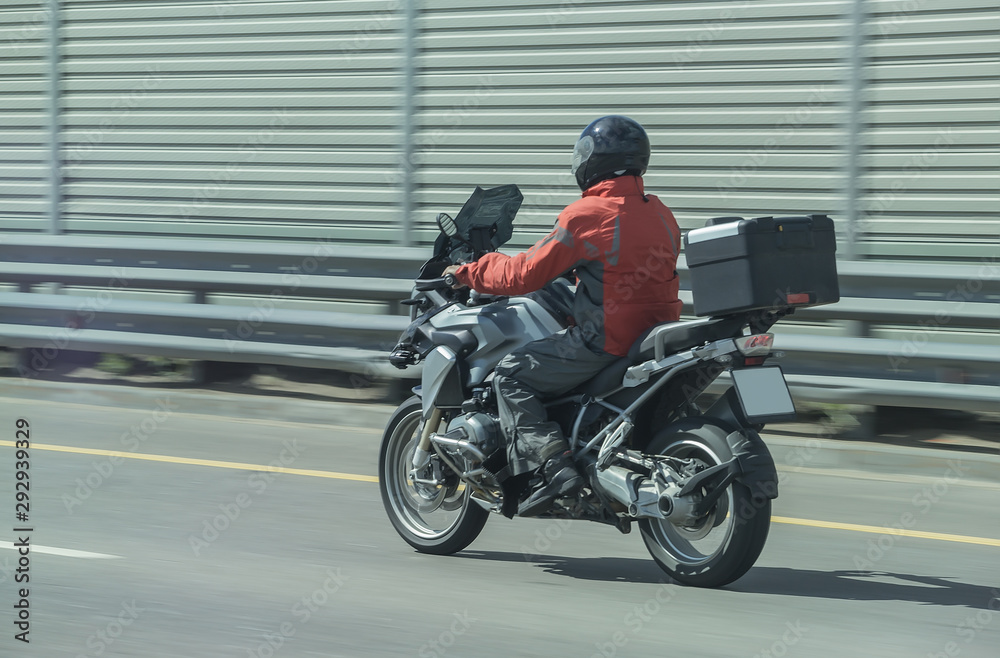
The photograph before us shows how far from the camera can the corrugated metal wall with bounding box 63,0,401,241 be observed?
11781 millimetres

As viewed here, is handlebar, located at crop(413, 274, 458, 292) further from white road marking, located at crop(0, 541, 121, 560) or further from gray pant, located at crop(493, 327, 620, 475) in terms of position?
white road marking, located at crop(0, 541, 121, 560)

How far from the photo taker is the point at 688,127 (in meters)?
10.4

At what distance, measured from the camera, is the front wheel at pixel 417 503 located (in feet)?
21.3

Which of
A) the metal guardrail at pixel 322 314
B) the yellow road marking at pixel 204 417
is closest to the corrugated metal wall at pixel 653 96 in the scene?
the metal guardrail at pixel 322 314

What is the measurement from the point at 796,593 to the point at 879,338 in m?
3.89

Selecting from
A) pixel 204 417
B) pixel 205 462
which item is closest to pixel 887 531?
pixel 205 462

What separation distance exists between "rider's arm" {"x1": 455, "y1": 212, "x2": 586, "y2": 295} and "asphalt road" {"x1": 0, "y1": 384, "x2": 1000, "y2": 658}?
4.42 feet

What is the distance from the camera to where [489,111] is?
11.2m

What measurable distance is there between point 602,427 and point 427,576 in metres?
1.07

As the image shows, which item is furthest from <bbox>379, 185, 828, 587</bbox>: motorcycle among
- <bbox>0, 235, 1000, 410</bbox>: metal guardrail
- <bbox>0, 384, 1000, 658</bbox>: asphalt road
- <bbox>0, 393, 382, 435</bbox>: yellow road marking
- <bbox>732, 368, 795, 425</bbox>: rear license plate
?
<bbox>0, 393, 382, 435</bbox>: yellow road marking

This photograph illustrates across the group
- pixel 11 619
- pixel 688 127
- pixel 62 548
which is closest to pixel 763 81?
pixel 688 127

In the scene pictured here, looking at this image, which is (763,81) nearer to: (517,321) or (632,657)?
(517,321)

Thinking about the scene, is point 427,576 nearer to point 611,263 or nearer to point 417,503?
point 417,503

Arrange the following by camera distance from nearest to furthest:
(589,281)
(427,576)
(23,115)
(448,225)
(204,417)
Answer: (589,281) → (427,576) → (448,225) → (204,417) → (23,115)
